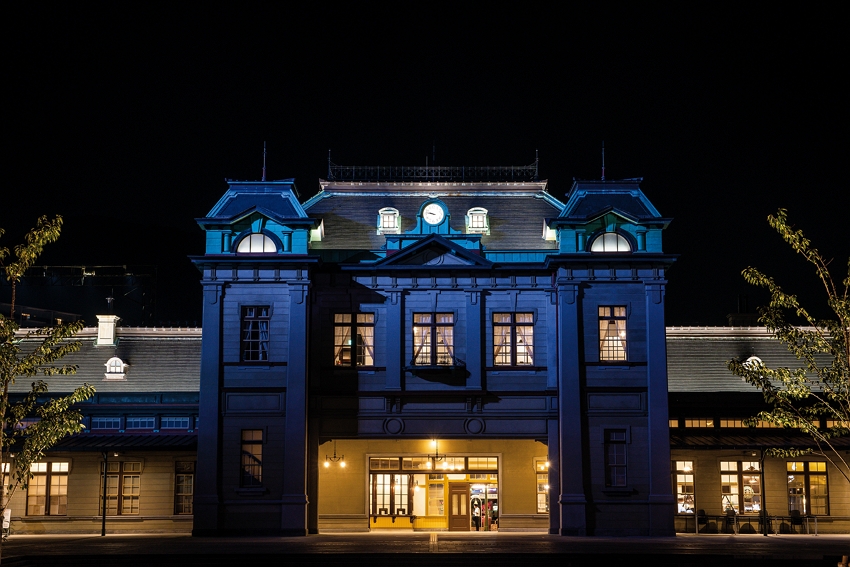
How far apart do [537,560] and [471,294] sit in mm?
10315

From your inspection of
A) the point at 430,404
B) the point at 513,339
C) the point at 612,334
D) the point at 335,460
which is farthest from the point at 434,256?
the point at 335,460

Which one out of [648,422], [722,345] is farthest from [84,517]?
[722,345]

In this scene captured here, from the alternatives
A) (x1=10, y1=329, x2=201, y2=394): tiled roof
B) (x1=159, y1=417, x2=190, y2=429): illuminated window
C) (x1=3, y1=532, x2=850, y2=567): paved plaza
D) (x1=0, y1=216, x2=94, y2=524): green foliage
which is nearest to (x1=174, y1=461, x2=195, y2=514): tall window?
(x1=159, y1=417, x2=190, y2=429): illuminated window

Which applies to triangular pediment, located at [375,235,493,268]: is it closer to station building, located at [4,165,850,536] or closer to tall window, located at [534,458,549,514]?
station building, located at [4,165,850,536]

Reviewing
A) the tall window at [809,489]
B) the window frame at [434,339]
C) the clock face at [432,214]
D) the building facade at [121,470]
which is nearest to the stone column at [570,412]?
the window frame at [434,339]

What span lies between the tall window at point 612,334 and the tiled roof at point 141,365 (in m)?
15.0

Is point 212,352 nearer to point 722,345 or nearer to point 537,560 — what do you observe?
point 537,560

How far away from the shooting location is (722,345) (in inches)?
1528

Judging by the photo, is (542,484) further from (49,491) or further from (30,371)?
(30,371)

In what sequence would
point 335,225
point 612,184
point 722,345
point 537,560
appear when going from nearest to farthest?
point 537,560
point 612,184
point 335,225
point 722,345

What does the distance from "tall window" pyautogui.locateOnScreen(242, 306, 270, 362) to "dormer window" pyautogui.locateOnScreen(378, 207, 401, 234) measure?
5.50 meters

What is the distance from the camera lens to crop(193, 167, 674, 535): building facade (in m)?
31.5

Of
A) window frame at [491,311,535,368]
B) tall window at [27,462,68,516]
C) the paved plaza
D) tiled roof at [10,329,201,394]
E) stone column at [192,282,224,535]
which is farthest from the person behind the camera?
tiled roof at [10,329,201,394]

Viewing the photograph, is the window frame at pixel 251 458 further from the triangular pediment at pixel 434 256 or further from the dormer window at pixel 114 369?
the dormer window at pixel 114 369
